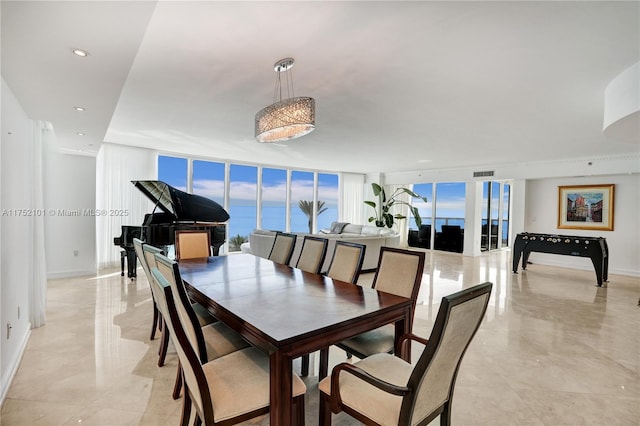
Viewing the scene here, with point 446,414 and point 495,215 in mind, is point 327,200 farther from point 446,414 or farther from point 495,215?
point 446,414

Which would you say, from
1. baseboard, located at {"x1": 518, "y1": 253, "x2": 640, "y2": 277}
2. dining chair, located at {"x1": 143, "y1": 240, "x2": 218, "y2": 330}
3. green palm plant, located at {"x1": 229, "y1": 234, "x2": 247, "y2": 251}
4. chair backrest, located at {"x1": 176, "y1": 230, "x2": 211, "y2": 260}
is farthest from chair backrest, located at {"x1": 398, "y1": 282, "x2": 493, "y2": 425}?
green palm plant, located at {"x1": 229, "y1": 234, "x2": 247, "y2": 251}

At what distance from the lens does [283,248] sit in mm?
3715

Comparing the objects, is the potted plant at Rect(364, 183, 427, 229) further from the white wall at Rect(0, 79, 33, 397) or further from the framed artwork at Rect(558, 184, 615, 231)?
the white wall at Rect(0, 79, 33, 397)

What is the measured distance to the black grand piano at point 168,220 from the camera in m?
4.91

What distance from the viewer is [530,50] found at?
2.48 metres

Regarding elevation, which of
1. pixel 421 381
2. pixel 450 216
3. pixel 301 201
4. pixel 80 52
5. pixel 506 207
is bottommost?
pixel 421 381

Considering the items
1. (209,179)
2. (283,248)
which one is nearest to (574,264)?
(283,248)

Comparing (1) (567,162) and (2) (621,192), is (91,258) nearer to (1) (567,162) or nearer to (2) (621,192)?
(1) (567,162)

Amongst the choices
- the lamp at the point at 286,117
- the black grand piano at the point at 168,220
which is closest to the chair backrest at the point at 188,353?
the lamp at the point at 286,117

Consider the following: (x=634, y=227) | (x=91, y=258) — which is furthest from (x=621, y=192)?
(x=91, y=258)

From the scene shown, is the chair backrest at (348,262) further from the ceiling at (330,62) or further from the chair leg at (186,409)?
the ceiling at (330,62)

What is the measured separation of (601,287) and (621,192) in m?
2.76

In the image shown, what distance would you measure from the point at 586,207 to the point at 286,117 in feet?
26.7

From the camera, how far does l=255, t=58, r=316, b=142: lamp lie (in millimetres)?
2645
